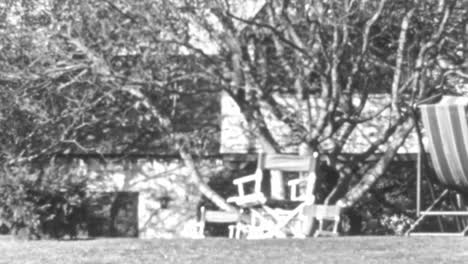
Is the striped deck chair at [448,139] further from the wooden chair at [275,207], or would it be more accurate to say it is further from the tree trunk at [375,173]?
the tree trunk at [375,173]

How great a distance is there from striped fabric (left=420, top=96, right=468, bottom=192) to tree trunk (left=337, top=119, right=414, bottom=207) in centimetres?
240

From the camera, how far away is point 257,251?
9.30 meters

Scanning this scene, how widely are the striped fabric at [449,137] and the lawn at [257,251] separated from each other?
101 cm

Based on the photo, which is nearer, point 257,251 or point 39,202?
point 257,251

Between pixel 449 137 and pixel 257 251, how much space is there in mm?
3129

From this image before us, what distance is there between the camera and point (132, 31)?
12.4m

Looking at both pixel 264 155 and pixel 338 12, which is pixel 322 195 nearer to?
pixel 264 155

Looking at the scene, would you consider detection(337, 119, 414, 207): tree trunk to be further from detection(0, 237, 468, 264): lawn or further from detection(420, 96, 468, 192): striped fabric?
detection(0, 237, 468, 264): lawn

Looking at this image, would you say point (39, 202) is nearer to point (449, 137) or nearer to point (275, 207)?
point (275, 207)

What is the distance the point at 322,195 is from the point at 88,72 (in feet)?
14.0

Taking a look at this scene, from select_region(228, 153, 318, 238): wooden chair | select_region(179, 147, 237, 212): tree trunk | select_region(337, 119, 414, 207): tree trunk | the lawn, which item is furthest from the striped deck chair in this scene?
select_region(179, 147, 237, 212): tree trunk

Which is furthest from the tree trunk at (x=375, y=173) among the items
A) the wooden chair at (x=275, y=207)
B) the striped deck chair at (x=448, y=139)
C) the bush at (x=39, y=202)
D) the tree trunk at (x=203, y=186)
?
the bush at (x=39, y=202)

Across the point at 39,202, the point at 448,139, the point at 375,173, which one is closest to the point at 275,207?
the point at 375,173

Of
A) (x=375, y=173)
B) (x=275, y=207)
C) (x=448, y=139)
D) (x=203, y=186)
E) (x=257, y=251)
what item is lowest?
(x=257, y=251)
